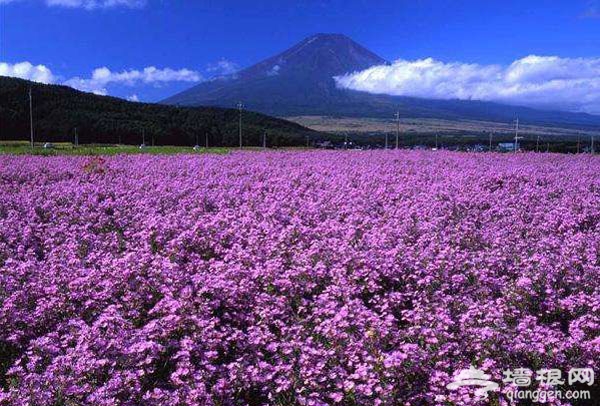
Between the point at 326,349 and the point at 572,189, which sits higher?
the point at 572,189

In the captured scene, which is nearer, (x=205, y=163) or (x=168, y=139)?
(x=205, y=163)

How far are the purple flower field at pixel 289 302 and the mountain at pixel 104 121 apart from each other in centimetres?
10065

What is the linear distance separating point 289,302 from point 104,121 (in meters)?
116

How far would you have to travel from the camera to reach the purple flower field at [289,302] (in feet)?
14.9

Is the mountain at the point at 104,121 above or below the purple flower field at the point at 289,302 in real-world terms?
above

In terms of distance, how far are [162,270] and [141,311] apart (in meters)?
0.59

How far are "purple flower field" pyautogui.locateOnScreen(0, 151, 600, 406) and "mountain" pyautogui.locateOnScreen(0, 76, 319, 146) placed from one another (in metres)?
101

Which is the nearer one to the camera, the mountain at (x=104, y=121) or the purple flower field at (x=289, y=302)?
the purple flower field at (x=289, y=302)

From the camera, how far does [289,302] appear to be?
20.2ft

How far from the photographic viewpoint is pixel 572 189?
13133 mm

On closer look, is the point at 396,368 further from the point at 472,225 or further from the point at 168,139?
the point at 168,139

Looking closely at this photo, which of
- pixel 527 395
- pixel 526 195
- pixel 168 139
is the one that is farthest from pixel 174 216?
pixel 168 139

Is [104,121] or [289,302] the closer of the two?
[289,302]

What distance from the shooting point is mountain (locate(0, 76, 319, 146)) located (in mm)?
110750
